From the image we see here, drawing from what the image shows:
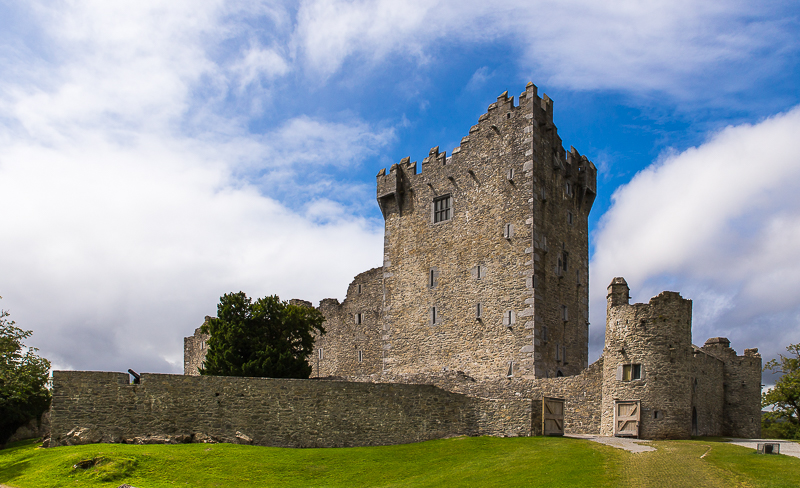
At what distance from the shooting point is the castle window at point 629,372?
1064 inches

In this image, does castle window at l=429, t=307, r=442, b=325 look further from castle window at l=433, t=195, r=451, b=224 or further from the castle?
castle window at l=433, t=195, r=451, b=224

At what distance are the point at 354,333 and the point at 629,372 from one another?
22098 mm

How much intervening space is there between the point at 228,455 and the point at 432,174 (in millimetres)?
21301

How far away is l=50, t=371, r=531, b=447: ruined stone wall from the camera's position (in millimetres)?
24172

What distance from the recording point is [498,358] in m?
33.5

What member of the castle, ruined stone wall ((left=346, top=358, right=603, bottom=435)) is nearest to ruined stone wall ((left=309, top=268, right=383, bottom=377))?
the castle

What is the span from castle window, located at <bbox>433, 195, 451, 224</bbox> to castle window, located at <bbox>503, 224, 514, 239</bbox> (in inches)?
159

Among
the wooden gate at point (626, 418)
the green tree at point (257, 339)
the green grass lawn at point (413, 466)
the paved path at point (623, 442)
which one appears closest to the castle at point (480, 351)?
the wooden gate at point (626, 418)

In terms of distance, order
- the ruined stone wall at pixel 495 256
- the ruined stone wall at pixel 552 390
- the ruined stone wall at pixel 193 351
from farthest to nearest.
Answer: the ruined stone wall at pixel 193 351 → the ruined stone wall at pixel 495 256 → the ruined stone wall at pixel 552 390

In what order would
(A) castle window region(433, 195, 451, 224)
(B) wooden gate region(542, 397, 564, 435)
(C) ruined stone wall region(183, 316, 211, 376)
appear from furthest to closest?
(C) ruined stone wall region(183, 316, 211, 376), (A) castle window region(433, 195, 451, 224), (B) wooden gate region(542, 397, 564, 435)

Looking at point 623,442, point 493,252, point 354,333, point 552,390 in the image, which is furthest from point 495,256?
point 354,333

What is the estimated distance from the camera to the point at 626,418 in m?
26.8

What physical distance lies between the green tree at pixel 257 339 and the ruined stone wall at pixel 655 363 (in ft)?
51.5

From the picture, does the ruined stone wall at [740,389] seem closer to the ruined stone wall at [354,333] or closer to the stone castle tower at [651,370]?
the stone castle tower at [651,370]
